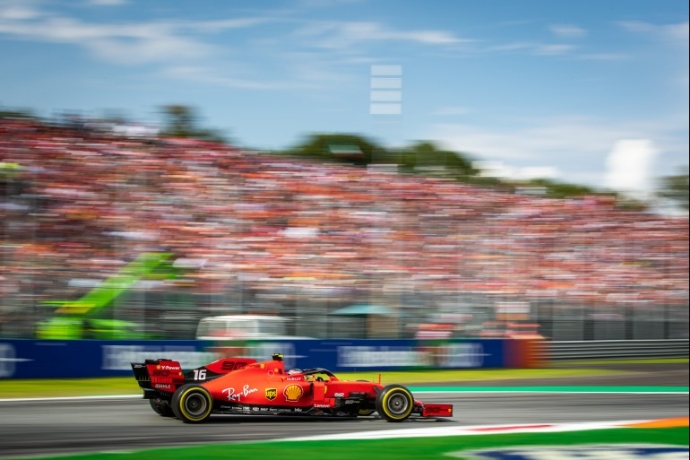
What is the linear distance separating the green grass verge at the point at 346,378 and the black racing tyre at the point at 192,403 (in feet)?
11.2

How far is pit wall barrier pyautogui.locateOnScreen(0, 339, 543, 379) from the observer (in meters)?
13.1

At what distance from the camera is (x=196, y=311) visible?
14.4 meters

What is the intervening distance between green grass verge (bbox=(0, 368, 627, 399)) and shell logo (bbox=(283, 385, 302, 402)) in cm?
378

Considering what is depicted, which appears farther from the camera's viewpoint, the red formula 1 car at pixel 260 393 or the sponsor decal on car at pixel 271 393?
the sponsor decal on car at pixel 271 393

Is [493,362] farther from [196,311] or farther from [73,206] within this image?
[73,206]

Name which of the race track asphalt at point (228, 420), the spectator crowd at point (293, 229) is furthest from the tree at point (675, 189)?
the race track asphalt at point (228, 420)

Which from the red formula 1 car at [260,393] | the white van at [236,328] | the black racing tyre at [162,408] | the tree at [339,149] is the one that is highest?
the tree at [339,149]

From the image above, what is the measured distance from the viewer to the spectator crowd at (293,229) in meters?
14.0

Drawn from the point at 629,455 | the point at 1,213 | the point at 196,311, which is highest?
the point at 1,213

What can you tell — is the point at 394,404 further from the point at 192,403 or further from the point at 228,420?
the point at 192,403

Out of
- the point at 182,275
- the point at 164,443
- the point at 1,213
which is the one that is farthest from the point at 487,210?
the point at 164,443

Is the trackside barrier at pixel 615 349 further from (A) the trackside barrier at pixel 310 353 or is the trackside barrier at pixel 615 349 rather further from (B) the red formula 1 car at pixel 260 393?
(B) the red formula 1 car at pixel 260 393

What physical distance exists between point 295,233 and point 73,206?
14.4 feet

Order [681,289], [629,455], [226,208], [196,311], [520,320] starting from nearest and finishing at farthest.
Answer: [629,455] → [196,311] → [226,208] → [520,320] → [681,289]
